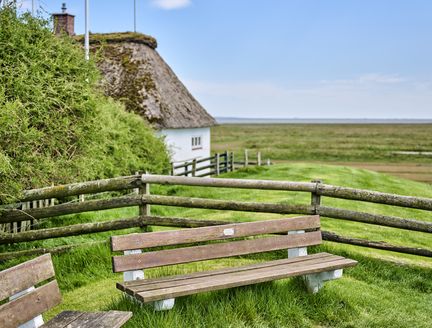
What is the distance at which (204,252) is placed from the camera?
597cm

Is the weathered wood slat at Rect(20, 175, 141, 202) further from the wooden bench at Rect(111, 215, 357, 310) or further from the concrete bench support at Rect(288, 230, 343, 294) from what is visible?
the concrete bench support at Rect(288, 230, 343, 294)

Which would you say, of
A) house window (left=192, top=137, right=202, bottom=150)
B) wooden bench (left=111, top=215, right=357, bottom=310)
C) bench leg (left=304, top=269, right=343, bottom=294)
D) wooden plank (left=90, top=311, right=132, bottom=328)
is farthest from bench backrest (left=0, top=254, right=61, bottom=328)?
house window (left=192, top=137, right=202, bottom=150)

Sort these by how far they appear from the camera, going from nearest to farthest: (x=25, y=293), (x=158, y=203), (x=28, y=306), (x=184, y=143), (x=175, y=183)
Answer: (x=28, y=306) → (x=25, y=293) → (x=175, y=183) → (x=158, y=203) → (x=184, y=143)

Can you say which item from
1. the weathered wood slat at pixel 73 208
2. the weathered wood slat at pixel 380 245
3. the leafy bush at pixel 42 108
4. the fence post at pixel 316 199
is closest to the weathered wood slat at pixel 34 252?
the weathered wood slat at pixel 73 208

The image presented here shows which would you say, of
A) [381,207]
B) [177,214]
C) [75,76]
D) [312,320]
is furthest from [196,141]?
[312,320]

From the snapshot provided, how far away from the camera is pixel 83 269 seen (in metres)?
8.06

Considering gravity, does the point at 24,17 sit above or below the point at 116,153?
above

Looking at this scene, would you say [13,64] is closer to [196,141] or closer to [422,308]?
[422,308]

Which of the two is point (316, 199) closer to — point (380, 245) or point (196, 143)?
point (380, 245)

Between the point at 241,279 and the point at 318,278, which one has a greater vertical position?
the point at 241,279

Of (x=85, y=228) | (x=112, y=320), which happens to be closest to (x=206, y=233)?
(x=112, y=320)

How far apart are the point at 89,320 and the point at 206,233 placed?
184 cm

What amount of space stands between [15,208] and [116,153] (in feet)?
23.3

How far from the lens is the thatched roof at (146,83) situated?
25.4m
